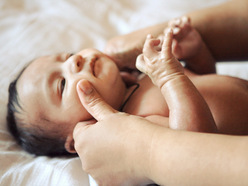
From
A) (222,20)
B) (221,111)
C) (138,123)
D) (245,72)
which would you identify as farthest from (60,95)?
(245,72)

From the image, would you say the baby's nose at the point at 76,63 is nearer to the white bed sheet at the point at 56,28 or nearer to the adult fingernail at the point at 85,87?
the adult fingernail at the point at 85,87

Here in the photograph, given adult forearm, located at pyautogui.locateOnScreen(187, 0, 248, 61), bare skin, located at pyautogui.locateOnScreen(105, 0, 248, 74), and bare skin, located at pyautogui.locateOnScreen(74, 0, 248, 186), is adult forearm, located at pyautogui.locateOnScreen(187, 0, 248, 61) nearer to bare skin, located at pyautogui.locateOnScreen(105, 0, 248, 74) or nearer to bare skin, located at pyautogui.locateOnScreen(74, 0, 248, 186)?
bare skin, located at pyautogui.locateOnScreen(105, 0, 248, 74)

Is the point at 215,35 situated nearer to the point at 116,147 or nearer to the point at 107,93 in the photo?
the point at 107,93

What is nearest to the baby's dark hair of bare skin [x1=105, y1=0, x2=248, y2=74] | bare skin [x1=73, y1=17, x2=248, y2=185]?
bare skin [x1=73, y1=17, x2=248, y2=185]

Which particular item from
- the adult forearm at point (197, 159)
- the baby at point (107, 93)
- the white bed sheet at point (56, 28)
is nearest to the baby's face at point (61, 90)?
the baby at point (107, 93)

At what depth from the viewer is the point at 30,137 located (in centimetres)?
90

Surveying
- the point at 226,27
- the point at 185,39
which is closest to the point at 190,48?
the point at 185,39

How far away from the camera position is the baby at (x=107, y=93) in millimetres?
730

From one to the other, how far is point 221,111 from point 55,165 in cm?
53

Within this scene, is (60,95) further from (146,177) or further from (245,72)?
(245,72)

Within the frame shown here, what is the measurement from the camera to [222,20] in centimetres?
104

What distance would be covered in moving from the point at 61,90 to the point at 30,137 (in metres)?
0.20

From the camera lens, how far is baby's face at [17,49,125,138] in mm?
847

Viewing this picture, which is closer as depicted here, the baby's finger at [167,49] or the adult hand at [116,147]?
the adult hand at [116,147]
